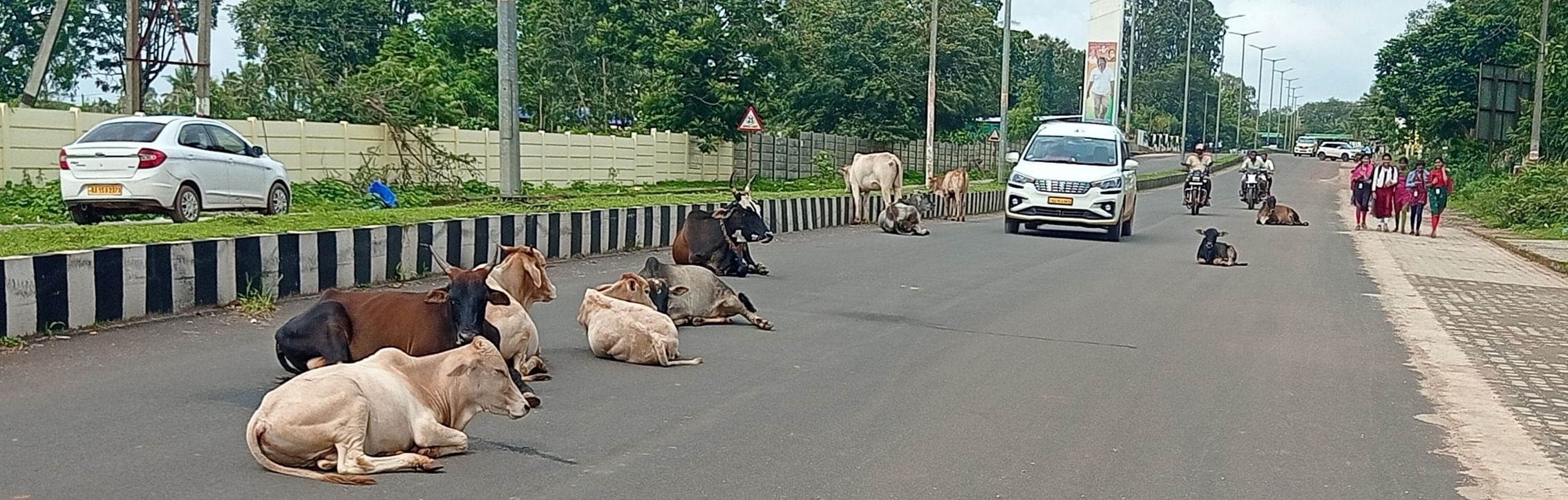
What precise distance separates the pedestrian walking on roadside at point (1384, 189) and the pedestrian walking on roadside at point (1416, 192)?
0.34m

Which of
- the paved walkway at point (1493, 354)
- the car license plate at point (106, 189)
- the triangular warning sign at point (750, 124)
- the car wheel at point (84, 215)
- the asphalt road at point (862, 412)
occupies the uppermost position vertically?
the triangular warning sign at point (750, 124)

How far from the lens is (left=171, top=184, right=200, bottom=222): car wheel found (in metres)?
17.2

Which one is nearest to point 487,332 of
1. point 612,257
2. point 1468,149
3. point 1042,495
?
point 1042,495

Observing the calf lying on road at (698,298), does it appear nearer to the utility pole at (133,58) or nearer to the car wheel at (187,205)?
the car wheel at (187,205)

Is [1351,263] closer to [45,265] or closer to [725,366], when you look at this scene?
[725,366]

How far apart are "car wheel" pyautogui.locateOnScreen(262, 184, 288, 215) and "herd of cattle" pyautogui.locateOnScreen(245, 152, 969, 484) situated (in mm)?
10755

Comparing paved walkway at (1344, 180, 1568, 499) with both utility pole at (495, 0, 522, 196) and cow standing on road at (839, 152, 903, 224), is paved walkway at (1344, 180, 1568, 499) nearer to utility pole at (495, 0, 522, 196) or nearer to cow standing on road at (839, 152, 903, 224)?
cow standing on road at (839, 152, 903, 224)

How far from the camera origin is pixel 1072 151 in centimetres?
2395

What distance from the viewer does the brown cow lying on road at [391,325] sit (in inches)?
278

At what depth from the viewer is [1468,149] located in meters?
47.2

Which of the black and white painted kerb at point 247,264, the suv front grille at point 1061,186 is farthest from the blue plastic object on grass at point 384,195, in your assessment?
the suv front grille at point 1061,186

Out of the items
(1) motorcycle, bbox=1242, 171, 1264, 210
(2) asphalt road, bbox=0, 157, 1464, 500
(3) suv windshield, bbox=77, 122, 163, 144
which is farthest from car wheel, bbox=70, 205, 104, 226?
(1) motorcycle, bbox=1242, 171, 1264, 210

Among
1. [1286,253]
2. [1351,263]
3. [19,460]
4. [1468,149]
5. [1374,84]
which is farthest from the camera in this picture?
[1374,84]

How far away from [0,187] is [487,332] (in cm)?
1675
